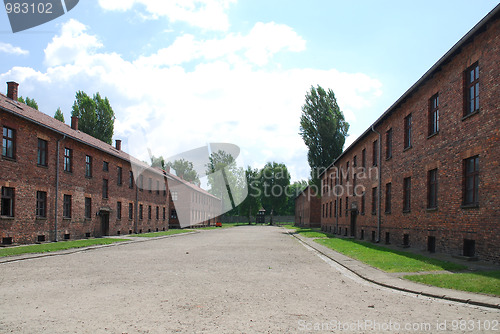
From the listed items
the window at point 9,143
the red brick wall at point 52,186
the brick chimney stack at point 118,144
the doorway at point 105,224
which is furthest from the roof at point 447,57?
the brick chimney stack at point 118,144

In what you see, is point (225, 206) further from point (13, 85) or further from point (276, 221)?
point (13, 85)

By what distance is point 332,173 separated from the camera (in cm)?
4444

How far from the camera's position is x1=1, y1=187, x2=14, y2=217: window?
20.6m

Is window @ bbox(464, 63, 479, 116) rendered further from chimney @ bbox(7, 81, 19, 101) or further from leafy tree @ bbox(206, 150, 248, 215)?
leafy tree @ bbox(206, 150, 248, 215)

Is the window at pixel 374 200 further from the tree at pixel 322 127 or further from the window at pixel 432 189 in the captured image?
the tree at pixel 322 127

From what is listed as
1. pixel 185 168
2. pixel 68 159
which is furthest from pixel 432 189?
pixel 185 168

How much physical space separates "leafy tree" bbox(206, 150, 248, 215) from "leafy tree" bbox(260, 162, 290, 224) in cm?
650

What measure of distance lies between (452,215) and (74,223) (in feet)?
73.6

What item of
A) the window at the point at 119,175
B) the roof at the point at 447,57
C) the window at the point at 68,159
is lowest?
the window at the point at 119,175

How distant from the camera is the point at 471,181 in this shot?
14.0 metres

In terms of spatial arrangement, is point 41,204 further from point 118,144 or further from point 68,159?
point 118,144

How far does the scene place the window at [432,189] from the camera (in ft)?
55.9

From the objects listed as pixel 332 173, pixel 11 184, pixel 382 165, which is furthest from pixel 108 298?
pixel 332 173

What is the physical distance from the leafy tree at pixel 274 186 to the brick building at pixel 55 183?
5446 centimetres
